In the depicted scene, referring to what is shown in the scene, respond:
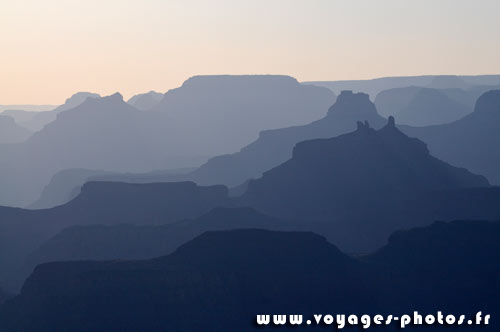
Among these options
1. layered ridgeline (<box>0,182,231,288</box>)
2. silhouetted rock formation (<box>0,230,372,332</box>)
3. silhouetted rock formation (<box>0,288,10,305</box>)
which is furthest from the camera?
layered ridgeline (<box>0,182,231,288</box>)

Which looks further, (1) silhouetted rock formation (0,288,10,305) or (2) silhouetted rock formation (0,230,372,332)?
(1) silhouetted rock formation (0,288,10,305)

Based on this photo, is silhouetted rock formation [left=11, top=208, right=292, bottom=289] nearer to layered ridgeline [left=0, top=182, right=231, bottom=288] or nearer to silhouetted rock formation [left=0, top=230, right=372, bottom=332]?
layered ridgeline [left=0, top=182, right=231, bottom=288]

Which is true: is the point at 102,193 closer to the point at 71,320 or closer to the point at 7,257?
the point at 7,257

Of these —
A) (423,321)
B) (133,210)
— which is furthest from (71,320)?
(133,210)

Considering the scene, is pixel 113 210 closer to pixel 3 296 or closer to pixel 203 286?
pixel 3 296

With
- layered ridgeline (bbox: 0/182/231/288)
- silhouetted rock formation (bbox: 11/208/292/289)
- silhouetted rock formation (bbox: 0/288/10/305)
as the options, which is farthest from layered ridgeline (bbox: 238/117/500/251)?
silhouetted rock formation (bbox: 0/288/10/305)

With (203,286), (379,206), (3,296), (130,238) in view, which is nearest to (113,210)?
(130,238)

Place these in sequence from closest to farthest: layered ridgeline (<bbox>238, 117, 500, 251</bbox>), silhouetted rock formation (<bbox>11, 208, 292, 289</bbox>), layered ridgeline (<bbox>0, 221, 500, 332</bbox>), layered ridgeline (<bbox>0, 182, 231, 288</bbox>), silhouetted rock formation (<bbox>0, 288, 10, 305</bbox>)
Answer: layered ridgeline (<bbox>0, 221, 500, 332</bbox>) < silhouetted rock formation (<bbox>0, 288, 10, 305</bbox>) < silhouetted rock formation (<bbox>11, 208, 292, 289</bbox>) < layered ridgeline (<bbox>238, 117, 500, 251</bbox>) < layered ridgeline (<bbox>0, 182, 231, 288</bbox>)

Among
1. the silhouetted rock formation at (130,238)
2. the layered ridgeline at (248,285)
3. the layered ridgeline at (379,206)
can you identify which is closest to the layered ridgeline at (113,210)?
the layered ridgeline at (379,206)

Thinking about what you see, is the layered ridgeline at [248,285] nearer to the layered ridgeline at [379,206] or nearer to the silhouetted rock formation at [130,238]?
the silhouetted rock formation at [130,238]
